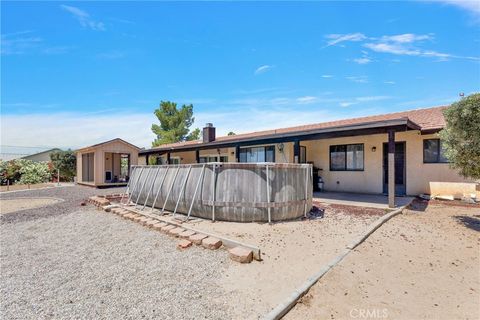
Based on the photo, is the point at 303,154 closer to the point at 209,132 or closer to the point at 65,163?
the point at 209,132

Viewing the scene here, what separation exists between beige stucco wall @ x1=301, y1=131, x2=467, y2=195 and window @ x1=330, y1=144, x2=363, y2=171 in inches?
7.8

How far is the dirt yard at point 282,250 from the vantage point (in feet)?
10.2

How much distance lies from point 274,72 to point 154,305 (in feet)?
40.4

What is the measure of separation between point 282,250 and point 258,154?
399 inches

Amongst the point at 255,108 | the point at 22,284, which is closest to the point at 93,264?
the point at 22,284

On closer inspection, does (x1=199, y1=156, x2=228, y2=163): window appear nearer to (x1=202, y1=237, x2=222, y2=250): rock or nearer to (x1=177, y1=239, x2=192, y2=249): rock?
(x1=177, y1=239, x2=192, y2=249): rock

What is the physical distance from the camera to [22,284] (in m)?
3.61

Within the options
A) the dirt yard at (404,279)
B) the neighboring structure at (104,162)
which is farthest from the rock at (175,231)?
the neighboring structure at (104,162)

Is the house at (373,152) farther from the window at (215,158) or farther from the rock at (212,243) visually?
the rock at (212,243)

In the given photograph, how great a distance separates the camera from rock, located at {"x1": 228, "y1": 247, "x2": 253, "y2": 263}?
398 cm

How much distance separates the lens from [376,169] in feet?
35.6

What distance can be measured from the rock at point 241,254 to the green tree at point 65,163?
24377 mm

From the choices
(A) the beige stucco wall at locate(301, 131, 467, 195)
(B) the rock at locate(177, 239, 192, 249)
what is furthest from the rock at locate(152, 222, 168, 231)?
(A) the beige stucco wall at locate(301, 131, 467, 195)

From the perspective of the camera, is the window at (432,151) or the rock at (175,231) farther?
the window at (432,151)
